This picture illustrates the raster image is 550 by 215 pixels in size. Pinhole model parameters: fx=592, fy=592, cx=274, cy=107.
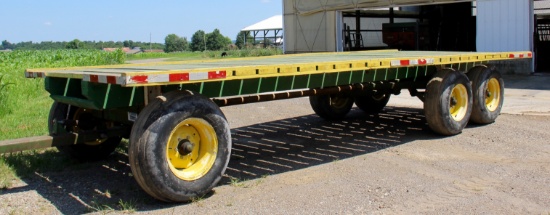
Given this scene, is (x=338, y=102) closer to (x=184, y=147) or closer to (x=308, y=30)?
(x=184, y=147)

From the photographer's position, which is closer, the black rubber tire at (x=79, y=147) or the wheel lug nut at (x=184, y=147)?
the wheel lug nut at (x=184, y=147)

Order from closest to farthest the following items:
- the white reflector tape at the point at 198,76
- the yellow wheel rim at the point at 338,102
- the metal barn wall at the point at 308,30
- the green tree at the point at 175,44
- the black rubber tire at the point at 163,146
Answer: the black rubber tire at the point at 163,146 < the white reflector tape at the point at 198,76 < the yellow wheel rim at the point at 338,102 < the metal barn wall at the point at 308,30 < the green tree at the point at 175,44

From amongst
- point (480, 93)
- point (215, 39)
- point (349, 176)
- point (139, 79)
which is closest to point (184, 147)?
point (139, 79)

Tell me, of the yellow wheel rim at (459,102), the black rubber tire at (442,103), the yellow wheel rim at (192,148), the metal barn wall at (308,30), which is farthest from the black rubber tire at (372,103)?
the metal barn wall at (308,30)

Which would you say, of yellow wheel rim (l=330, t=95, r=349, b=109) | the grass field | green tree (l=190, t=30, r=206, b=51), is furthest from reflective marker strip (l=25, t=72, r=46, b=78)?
green tree (l=190, t=30, r=206, b=51)

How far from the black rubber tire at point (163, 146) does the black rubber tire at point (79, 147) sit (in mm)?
1907

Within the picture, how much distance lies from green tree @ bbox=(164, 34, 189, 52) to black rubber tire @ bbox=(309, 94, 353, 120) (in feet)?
320

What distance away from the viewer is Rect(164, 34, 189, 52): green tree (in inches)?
4277

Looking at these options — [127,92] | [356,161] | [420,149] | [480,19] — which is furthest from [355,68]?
[480,19]

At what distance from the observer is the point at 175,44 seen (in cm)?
11100

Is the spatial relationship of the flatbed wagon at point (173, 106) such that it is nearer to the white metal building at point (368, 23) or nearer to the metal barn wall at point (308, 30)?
the white metal building at point (368, 23)

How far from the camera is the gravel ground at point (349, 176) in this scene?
526 cm

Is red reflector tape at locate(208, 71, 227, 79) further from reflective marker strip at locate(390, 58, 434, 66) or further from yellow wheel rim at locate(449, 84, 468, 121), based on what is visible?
yellow wheel rim at locate(449, 84, 468, 121)

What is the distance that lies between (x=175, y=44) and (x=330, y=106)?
104m
